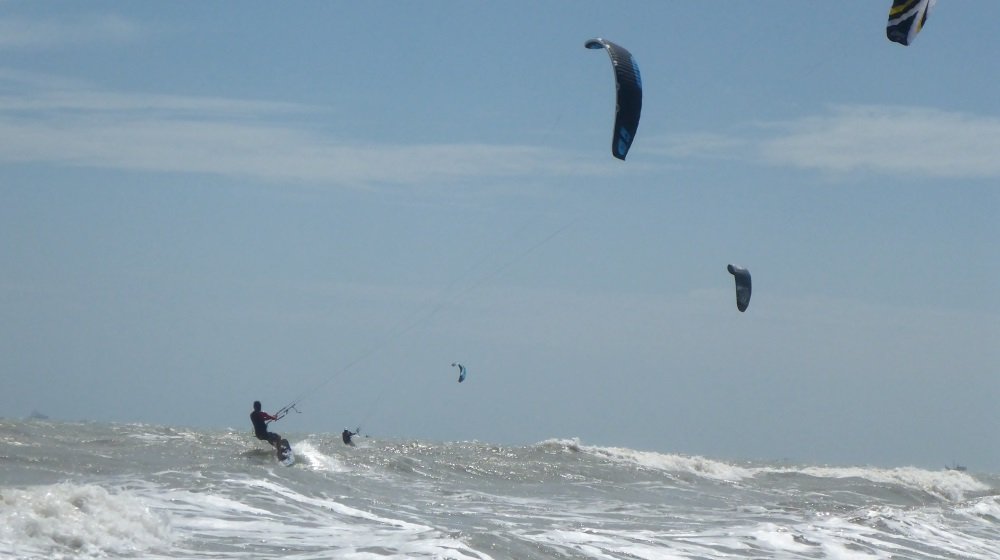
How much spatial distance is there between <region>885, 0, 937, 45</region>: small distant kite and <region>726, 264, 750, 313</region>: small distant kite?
5.74 metres

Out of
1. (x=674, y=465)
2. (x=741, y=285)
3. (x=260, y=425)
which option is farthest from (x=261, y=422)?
(x=674, y=465)

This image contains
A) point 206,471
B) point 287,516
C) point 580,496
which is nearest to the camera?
point 287,516

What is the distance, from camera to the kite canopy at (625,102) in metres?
12.6

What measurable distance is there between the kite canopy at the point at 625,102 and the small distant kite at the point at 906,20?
9.25ft

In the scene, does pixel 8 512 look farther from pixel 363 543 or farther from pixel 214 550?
pixel 363 543

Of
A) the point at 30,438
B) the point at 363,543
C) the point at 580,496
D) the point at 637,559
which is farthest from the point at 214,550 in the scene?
the point at 30,438

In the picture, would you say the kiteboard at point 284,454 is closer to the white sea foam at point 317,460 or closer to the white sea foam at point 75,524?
the white sea foam at point 317,460

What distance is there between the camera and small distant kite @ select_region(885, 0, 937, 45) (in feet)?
35.1

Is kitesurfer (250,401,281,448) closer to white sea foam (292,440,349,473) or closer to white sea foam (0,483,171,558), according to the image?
white sea foam (292,440,349,473)

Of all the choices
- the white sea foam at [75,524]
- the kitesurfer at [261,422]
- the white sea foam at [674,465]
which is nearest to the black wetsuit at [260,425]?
the kitesurfer at [261,422]

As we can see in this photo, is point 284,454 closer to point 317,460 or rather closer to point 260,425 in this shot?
point 260,425

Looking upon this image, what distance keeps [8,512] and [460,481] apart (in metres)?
7.91

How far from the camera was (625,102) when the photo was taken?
12633 mm

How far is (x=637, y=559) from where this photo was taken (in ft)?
33.9
